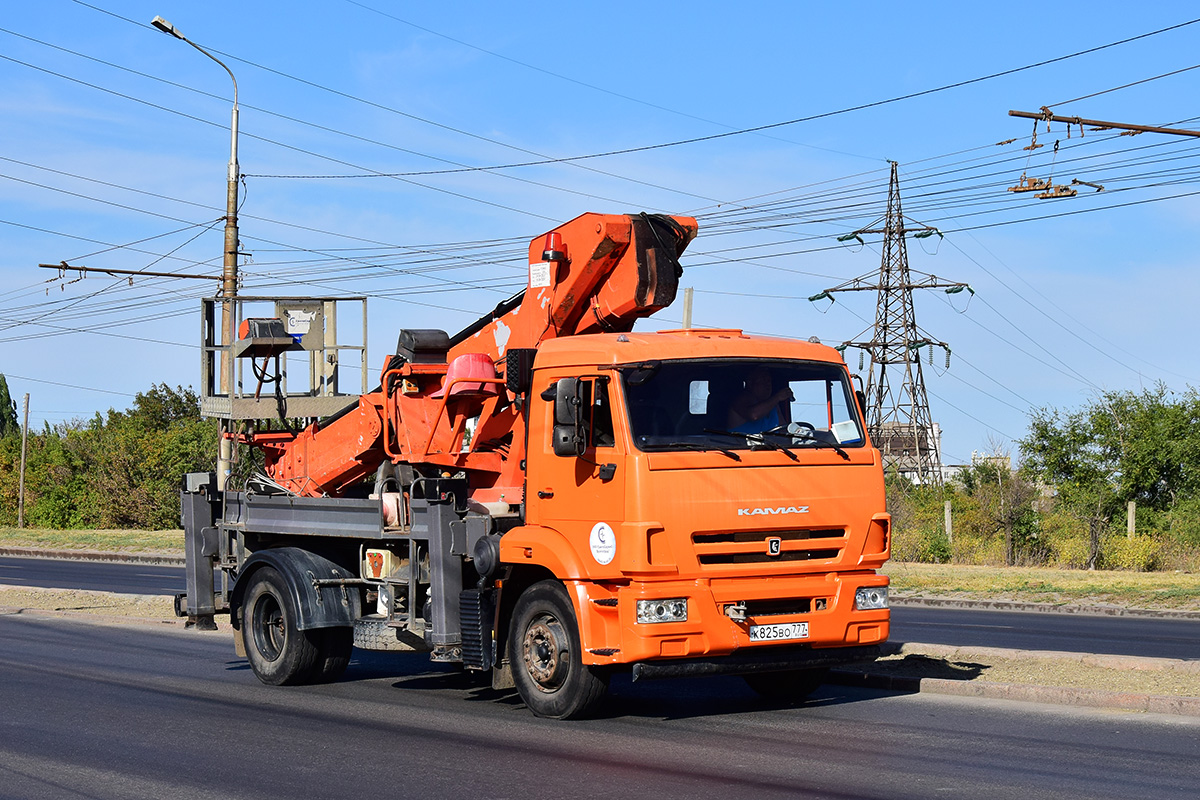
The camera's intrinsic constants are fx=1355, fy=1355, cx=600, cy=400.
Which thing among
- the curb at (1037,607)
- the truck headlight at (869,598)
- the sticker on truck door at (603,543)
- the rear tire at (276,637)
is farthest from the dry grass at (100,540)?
the truck headlight at (869,598)

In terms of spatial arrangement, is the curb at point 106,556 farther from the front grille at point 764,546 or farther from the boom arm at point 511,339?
the front grille at point 764,546

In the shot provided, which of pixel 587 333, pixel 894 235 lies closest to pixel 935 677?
pixel 587 333

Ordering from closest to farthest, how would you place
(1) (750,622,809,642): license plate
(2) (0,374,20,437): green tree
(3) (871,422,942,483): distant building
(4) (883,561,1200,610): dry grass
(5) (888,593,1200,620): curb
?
1. (1) (750,622,809,642): license plate
2. (5) (888,593,1200,620): curb
3. (4) (883,561,1200,610): dry grass
4. (3) (871,422,942,483): distant building
5. (2) (0,374,20,437): green tree

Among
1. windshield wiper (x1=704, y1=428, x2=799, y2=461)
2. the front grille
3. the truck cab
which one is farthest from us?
windshield wiper (x1=704, y1=428, x2=799, y2=461)

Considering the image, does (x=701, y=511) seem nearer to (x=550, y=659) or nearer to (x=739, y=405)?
(x=739, y=405)

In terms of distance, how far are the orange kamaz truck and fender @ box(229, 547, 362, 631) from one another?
2 centimetres

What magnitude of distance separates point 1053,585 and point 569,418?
58.4ft

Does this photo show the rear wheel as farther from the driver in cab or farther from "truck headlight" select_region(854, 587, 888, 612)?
the driver in cab

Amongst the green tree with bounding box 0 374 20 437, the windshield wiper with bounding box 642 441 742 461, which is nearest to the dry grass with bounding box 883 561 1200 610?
the windshield wiper with bounding box 642 441 742 461

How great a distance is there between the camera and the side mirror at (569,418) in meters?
9.62

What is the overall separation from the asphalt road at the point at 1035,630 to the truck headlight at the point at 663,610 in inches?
284

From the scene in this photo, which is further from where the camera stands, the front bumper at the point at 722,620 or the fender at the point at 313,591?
the fender at the point at 313,591

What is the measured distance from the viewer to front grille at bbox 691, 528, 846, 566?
945cm

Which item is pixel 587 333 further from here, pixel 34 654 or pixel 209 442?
pixel 209 442
